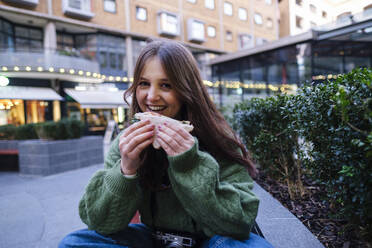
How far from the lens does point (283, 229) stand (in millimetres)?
1688

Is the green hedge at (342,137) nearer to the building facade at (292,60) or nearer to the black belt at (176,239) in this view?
the black belt at (176,239)

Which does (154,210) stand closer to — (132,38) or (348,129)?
(348,129)

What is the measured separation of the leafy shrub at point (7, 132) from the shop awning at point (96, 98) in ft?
20.0

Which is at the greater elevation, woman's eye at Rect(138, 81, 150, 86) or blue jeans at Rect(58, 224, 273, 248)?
woman's eye at Rect(138, 81, 150, 86)

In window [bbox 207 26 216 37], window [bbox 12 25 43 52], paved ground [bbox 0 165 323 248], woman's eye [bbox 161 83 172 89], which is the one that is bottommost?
paved ground [bbox 0 165 323 248]

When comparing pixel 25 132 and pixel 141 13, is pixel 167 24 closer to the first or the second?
pixel 141 13

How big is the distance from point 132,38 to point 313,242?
56.4 feet

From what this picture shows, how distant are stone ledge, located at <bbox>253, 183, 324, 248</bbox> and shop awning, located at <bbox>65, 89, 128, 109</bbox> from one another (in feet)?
41.4

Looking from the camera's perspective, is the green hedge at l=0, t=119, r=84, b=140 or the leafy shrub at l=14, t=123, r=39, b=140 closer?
the green hedge at l=0, t=119, r=84, b=140

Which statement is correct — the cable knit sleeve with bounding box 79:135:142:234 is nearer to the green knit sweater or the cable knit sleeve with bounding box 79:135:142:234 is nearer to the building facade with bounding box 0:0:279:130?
the green knit sweater

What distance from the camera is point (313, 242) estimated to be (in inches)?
60.3

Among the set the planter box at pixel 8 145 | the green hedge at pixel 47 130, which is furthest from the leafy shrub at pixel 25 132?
the planter box at pixel 8 145

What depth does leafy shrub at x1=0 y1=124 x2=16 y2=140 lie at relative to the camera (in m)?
6.86

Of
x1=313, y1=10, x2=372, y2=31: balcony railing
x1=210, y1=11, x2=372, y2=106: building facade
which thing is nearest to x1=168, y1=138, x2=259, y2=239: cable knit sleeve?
x1=210, y1=11, x2=372, y2=106: building facade
